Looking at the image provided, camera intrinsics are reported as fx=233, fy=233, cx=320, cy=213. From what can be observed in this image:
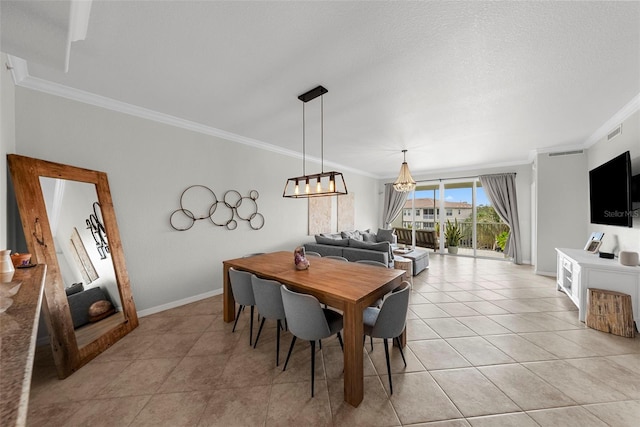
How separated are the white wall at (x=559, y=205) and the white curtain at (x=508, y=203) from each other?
3.45 ft

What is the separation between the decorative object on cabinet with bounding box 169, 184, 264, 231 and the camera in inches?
128

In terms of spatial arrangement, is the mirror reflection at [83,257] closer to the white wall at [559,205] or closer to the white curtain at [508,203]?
the white wall at [559,205]

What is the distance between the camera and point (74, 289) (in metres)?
2.15

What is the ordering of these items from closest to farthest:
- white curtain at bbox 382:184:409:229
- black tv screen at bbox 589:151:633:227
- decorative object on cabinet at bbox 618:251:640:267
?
decorative object on cabinet at bbox 618:251:640:267 < black tv screen at bbox 589:151:633:227 < white curtain at bbox 382:184:409:229

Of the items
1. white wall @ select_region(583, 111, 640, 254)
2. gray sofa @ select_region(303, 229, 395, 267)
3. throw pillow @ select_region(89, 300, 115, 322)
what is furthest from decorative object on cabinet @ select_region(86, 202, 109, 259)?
white wall @ select_region(583, 111, 640, 254)

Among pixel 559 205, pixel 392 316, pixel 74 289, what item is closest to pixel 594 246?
pixel 559 205

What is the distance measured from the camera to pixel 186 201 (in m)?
3.28

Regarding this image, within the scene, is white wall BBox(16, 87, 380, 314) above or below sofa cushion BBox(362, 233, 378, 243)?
above

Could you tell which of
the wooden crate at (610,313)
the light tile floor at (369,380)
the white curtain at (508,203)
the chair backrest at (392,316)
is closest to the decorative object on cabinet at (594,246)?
the wooden crate at (610,313)

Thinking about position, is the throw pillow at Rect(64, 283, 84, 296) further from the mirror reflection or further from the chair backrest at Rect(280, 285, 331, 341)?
the chair backrest at Rect(280, 285, 331, 341)

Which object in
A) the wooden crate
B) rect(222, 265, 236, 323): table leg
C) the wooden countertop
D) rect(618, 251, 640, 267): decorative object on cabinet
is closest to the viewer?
the wooden countertop

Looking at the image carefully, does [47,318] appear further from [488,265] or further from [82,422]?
[488,265]

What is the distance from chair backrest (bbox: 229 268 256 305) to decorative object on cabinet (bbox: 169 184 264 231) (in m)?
1.42

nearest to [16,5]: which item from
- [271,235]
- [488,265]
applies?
[271,235]
